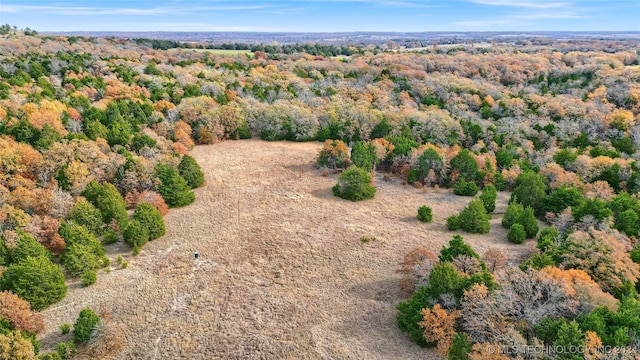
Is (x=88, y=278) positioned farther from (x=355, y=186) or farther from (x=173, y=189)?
(x=355, y=186)

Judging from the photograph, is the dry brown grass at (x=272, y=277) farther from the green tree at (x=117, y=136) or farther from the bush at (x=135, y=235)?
the green tree at (x=117, y=136)

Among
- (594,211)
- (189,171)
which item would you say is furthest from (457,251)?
(189,171)

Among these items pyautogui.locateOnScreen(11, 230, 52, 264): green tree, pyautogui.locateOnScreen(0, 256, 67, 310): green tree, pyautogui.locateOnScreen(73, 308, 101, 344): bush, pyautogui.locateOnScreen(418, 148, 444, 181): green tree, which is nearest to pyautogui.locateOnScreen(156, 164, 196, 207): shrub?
pyautogui.locateOnScreen(11, 230, 52, 264): green tree

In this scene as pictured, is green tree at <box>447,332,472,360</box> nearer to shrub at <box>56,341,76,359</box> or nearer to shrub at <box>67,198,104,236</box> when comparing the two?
shrub at <box>56,341,76,359</box>

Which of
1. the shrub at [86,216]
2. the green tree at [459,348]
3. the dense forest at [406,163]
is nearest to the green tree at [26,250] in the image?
the dense forest at [406,163]

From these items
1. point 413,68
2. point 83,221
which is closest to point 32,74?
point 83,221

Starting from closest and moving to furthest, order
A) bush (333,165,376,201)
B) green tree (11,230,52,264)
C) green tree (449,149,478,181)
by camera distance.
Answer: green tree (11,230,52,264) < bush (333,165,376,201) < green tree (449,149,478,181)
